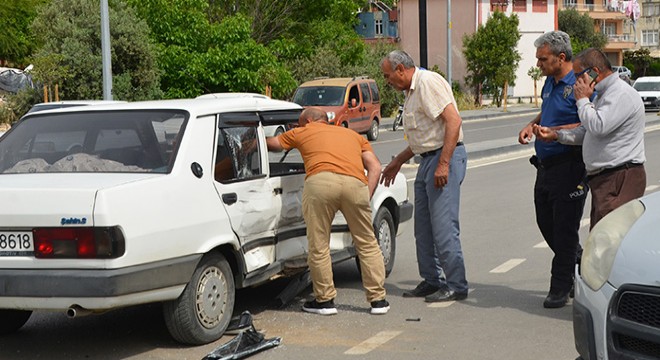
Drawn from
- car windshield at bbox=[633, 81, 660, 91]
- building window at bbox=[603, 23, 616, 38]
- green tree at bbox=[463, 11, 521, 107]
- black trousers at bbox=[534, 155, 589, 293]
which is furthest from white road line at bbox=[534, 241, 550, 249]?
building window at bbox=[603, 23, 616, 38]

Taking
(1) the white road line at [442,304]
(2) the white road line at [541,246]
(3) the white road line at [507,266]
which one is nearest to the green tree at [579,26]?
(2) the white road line at [541,246]

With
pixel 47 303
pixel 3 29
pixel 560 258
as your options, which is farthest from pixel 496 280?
pixel 3 29

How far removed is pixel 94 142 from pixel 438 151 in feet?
8.55

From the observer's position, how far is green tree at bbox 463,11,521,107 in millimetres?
51969

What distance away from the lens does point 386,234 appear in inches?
368

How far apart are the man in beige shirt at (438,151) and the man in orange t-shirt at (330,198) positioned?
466mm

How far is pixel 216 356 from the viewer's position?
258 inches

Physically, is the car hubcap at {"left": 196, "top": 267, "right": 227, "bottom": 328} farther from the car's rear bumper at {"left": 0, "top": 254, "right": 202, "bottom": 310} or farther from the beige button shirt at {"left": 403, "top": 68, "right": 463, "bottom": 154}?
the beige button shirt at {"left": 403, "top": 68, "right": 463, "bottom": 154}

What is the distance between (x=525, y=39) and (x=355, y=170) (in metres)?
59.3

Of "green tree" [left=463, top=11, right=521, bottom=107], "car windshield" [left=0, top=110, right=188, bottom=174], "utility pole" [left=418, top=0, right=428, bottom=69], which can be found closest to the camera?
"car windshield" [left=0, top=110, right=188, bottom=174]

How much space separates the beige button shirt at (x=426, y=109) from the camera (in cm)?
816

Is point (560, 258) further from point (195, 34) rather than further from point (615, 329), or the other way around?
point (195, 34)

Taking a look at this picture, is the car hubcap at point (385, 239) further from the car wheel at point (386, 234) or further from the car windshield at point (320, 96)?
the car windshield at point (320, 96)

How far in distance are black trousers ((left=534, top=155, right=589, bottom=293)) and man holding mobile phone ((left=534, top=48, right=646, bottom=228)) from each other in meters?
0.42
